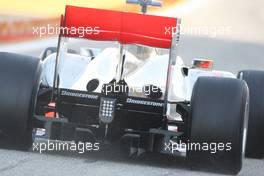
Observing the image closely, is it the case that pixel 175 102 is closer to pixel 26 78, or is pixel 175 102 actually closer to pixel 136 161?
pixel 136 161

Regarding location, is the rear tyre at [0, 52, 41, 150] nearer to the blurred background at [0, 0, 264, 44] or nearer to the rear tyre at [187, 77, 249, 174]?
the rear tyre at [187, 77, 249, 174]

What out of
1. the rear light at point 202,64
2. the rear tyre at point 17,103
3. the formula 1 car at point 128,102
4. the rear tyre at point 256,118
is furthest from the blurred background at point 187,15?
the rear tyre at point 17,103

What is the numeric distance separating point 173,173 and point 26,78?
181cm

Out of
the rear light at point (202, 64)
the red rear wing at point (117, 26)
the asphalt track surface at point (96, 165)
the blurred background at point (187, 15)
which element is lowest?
the asphalt track surface at point (96, 165)

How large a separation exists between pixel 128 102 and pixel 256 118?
67.1 inches

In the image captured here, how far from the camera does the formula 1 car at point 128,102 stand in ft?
28.9

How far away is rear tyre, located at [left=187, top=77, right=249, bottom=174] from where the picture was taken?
8.77 metres

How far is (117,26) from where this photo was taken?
9.32 metres

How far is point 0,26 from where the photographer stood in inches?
932

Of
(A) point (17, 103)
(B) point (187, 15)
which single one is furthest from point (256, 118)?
(B) point (187, 15)

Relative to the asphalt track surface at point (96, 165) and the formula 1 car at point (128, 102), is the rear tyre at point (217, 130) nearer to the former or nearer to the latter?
the formula 1 car at point (128, 102)

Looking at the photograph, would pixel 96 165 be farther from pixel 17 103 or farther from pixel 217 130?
pixel 217 130

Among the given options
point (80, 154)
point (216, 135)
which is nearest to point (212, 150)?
point (216, 135)

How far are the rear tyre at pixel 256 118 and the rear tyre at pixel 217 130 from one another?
1.30m
